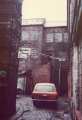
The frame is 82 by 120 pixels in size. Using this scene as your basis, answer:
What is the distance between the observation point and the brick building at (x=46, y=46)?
35.3 m

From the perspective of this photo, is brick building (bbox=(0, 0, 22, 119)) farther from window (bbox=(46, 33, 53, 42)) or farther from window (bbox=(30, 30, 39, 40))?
window (bbox=(46, 33, 53, 42))

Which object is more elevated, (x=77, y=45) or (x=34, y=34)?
(x=34, y=34)

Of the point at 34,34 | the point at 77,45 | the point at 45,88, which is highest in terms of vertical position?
the point at 34,34

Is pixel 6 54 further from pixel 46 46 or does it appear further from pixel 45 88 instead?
pixel 46 46

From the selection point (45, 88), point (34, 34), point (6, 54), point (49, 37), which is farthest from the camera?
point (49, 37)

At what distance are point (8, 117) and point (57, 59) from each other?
21187 millimetres

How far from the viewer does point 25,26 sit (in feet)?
123

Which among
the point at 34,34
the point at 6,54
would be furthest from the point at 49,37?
the point at 6,54

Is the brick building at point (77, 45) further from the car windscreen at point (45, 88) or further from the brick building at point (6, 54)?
the car windscreen at point (45, 88)

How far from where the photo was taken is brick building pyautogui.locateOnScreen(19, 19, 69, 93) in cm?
3534

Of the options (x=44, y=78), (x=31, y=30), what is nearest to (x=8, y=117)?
(x=44, y=78)

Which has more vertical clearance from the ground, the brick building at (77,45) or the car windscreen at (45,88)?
the brick building at (77,45)

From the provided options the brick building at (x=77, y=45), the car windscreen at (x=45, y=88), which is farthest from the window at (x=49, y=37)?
the brick building at (x=77, y=45)

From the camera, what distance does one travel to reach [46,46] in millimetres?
36812
